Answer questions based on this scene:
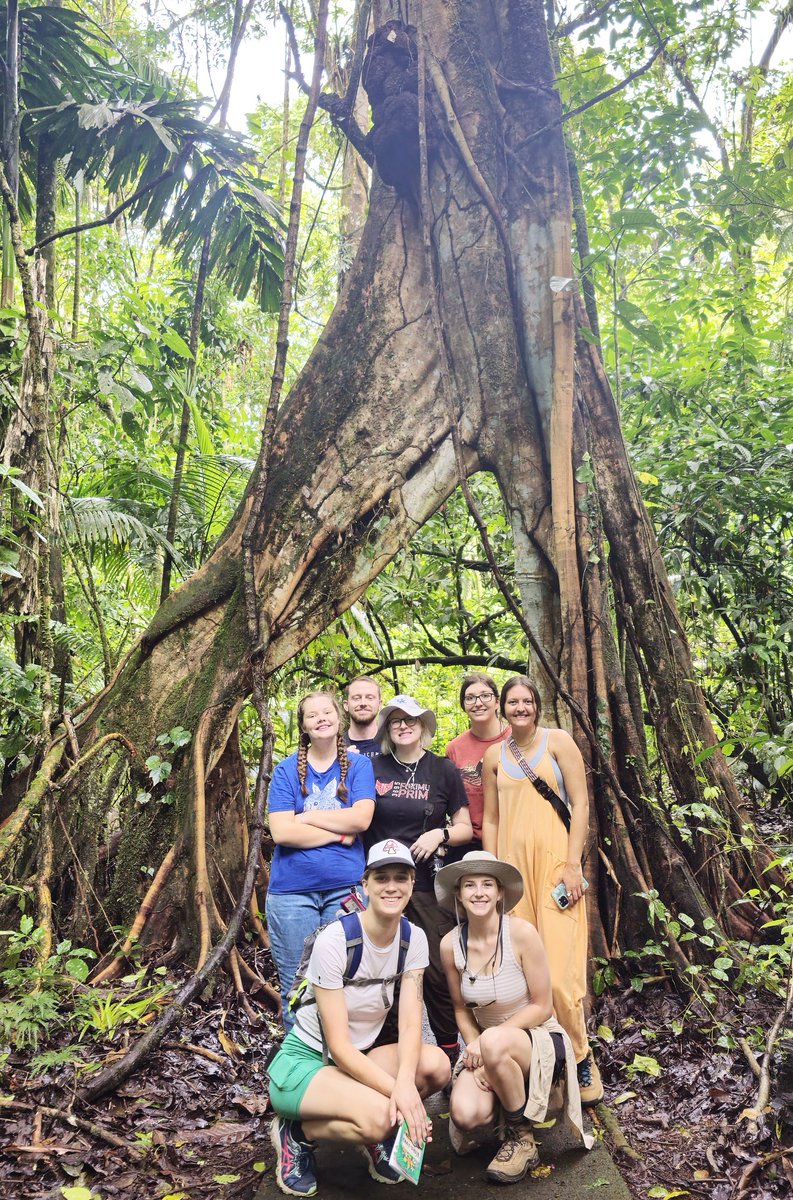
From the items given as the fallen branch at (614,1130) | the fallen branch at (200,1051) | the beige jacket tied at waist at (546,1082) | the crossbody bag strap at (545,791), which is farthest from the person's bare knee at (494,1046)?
the fallen branch at (200,1051)

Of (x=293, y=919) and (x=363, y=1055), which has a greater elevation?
(x=293, y=919)

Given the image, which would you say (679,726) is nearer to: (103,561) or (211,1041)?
(211,1041)

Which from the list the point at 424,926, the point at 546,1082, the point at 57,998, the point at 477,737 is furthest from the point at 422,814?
the point at 57,998

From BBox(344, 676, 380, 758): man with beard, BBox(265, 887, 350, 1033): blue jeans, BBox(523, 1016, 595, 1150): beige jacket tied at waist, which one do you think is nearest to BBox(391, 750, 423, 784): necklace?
BBox(344, 676, 380, 758): man with beard

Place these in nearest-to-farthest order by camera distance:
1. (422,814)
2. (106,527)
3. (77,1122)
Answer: (77,1122) < (422,814) < (106,527)

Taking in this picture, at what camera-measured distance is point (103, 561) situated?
271 inches

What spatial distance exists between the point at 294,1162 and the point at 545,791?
159 centimetres

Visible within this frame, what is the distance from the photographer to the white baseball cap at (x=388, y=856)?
2791mm

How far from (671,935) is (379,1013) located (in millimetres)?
1776

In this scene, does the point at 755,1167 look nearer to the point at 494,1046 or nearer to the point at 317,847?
the point at 494,1046

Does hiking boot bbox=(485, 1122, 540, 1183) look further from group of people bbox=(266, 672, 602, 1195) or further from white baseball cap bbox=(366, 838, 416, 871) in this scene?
white baseball cap bbox=(366, 838, 416, 871)

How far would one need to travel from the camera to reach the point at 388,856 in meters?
2.80

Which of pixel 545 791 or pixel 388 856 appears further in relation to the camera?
pixel 545 791

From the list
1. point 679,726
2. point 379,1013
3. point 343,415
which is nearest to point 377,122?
point 343,415
